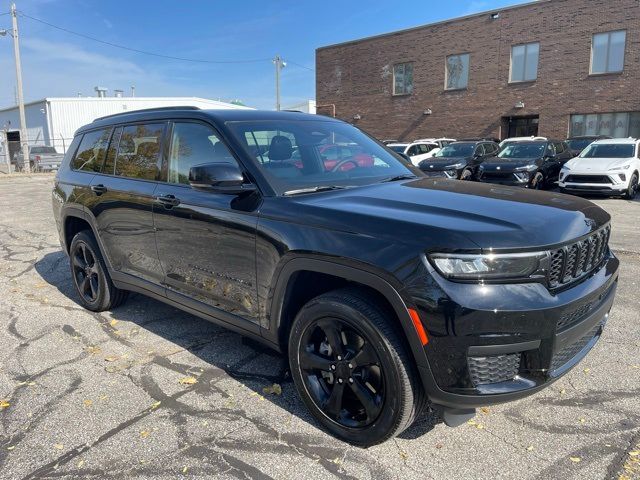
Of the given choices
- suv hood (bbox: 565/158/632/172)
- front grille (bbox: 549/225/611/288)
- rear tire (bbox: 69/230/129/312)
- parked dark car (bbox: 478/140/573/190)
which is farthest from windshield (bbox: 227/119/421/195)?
suv hood (bbox: 565/158/632/172)

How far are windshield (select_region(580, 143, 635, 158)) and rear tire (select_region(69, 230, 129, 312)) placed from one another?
13.5m

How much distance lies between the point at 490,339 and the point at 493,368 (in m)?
0.17

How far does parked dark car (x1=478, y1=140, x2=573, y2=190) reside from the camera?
13.9 meters

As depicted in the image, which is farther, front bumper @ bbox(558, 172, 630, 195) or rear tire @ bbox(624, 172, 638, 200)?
rear tire @ bbox(624, 172, 638, 200)

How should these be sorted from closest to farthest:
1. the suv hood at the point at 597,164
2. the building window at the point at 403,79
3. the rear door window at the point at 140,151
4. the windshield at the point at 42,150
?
the rear door window at the point at 140,151, the suv hood at the point at 597,164, the building window at the point at 403,79, the windshield at the point at 42,150

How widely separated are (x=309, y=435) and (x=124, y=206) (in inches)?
95.2

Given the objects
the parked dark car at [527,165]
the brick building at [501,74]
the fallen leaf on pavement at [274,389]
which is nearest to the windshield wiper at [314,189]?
the fallen leaf on pavement at [274,389]

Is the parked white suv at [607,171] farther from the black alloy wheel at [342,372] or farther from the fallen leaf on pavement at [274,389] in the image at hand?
the black alloy wheel at [342,372]

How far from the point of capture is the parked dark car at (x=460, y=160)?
15.5 m

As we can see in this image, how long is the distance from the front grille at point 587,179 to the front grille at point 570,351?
37.7 feet

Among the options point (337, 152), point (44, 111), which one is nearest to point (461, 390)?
point (337, 152)

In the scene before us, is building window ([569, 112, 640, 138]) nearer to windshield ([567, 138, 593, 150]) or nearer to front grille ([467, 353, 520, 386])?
windshield ([567, 138, 593, 150])

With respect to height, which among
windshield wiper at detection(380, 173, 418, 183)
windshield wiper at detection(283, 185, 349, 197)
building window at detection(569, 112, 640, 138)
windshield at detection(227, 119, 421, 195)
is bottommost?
windshield wiper at detection(283, 185, 349, 197)

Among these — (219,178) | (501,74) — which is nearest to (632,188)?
(219,178)
